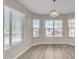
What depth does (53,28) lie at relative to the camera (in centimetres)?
1073

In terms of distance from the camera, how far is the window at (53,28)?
10.7m

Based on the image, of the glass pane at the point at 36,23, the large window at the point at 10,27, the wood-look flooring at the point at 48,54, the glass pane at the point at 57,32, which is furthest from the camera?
the glass pane at the point at 57,32

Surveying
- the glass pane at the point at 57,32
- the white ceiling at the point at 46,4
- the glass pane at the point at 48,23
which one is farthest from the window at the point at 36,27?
the white ceiling at the point at 46,4

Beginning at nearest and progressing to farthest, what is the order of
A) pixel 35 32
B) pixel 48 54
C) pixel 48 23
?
pixel 48 54 < pixel 35 32 < pixel 48 23

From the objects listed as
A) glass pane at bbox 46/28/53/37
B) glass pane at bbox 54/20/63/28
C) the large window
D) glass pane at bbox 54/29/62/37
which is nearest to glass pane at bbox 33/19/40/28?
glass pane at bbox 46/28/53/37

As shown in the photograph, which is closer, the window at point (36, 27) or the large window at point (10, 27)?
the large window at point (10, 27)

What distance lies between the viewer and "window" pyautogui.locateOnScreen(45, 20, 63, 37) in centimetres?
1074

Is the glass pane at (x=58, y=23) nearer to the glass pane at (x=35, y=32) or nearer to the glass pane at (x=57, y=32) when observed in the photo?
the glass pane at (x=57, y=32)

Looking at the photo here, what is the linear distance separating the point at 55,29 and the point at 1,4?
1001cm

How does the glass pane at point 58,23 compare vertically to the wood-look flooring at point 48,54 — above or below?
above

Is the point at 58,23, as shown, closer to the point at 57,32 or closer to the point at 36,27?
the point at 57,32

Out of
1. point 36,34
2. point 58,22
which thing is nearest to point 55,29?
point 58,22

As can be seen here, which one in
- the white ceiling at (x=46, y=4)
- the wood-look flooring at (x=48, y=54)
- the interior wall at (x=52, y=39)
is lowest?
the wood-look flooring at (x=48, y=54)

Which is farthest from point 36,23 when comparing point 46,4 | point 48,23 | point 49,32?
point 46,4
